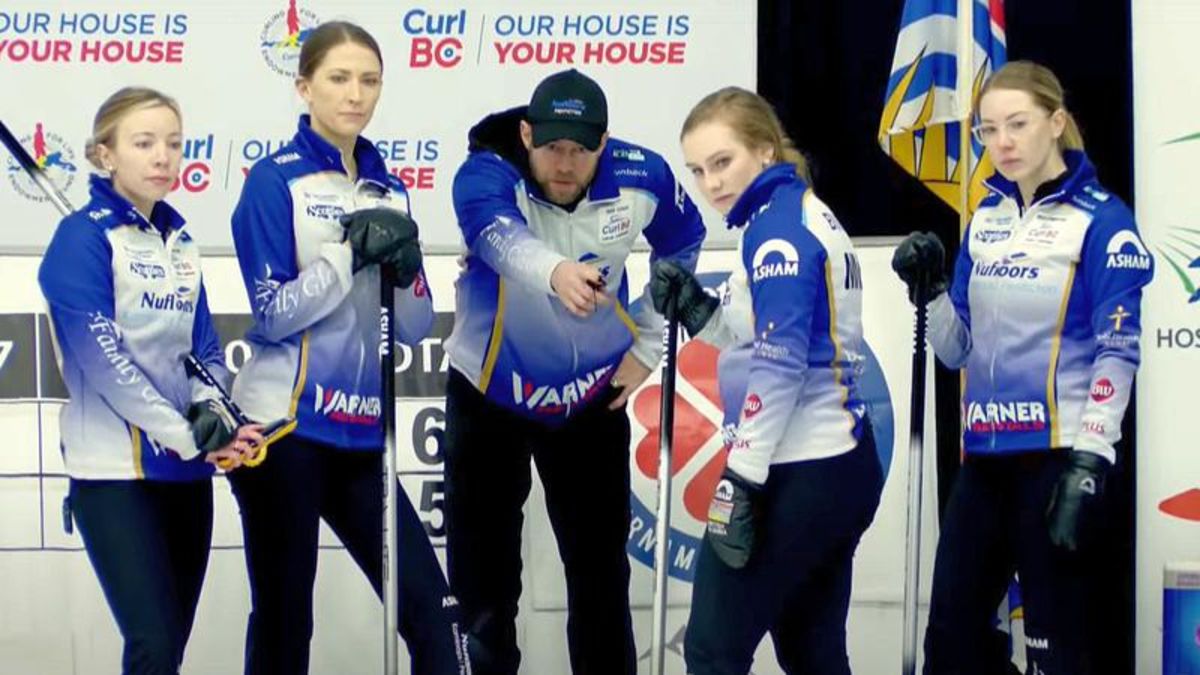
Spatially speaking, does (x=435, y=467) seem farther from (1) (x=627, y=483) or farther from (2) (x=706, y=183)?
(2) (x=706, y=183)

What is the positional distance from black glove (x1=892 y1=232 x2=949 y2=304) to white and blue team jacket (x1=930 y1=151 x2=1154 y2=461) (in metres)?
0.04

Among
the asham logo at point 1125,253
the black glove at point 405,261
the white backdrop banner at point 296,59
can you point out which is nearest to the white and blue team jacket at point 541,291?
the black glove at point 405,261

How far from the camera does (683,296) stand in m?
3.72

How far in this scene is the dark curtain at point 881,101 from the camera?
517cm

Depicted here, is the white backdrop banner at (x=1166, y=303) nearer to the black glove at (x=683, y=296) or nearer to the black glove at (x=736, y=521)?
the black glove at (x=683, y=296)

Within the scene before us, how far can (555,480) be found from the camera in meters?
4.16

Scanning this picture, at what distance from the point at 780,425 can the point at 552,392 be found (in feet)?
2.91

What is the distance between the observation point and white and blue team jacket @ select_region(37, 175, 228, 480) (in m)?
3.51

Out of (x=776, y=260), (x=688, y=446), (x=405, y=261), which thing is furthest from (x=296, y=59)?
(x=776, y=260)

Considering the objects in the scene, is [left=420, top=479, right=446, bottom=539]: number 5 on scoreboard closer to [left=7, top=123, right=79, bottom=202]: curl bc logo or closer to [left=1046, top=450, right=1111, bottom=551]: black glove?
[left=7, top=123, right=79, bottom=202]: curl bc logo

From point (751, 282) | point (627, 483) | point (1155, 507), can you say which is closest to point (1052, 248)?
point (751, 282)

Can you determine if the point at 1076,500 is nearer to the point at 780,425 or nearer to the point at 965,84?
the point at 780,425

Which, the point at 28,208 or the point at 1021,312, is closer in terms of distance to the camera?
the point at 1021,312

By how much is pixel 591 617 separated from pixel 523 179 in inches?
38.3
